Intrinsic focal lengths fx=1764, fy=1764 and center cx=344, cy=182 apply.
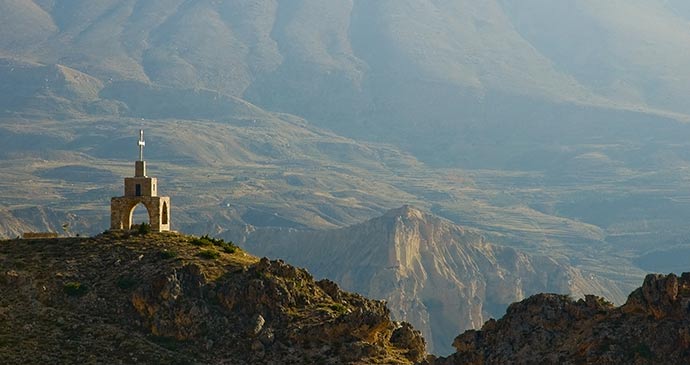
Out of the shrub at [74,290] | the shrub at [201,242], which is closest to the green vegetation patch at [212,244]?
the shrub at [201,242]

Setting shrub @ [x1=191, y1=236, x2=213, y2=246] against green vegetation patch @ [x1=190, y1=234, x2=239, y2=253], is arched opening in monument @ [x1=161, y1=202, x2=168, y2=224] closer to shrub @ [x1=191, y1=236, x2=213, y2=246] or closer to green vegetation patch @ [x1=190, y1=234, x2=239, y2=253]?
green vegetation patch @ [x1=190, y1=234, x2=239, y2=253]

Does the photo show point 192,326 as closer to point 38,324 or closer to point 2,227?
point 38,324

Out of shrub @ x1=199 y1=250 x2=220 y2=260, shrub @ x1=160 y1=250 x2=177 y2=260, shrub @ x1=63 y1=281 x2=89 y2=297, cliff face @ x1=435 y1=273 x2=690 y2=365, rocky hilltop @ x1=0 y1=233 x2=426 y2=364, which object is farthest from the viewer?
shrub @ x1=199 y1=250 x2=220 y2=260

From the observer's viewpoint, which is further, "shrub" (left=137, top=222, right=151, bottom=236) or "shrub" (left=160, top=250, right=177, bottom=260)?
"shrub" (left=137, top=222, right=151, bottom=236)

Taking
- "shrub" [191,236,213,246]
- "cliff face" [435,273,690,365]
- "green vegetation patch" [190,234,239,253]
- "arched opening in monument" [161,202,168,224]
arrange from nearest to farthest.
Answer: "cliff face" [435,273,690,365] < "shrub" [191,236,213,246] < "green vegetation patch" [190,234,239,253] < "arched opening in monument" [161,202,168,224]

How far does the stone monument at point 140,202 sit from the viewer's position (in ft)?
211

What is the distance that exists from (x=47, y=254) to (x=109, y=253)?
2178 mm

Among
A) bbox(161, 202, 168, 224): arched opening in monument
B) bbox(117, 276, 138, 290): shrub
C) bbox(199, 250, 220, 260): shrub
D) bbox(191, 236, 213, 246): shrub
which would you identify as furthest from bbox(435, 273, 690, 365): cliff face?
bbox(161, 202, 168, 224): arched opening in monument

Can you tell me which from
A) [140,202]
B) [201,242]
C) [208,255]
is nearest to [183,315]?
[208,255]

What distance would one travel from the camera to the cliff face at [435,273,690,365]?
44.7 metres

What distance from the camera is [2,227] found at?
18075cm

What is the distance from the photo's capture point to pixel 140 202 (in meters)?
64.8

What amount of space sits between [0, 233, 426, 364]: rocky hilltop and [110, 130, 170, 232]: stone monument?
5002 mm

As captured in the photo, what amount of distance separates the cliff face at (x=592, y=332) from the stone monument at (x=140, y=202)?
1900cm
